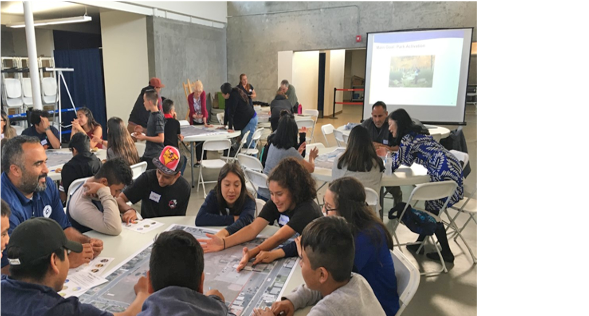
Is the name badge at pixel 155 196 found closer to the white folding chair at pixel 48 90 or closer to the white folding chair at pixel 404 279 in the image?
the white folding chair at pixel 404 279

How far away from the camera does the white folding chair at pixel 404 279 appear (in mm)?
1592

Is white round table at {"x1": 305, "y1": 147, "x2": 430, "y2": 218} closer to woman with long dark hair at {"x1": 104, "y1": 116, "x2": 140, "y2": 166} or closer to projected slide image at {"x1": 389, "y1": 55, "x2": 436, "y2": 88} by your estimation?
woman with long dark hair at {"x1": 104, "y1": 116, "x2": 140, "y2": 166}

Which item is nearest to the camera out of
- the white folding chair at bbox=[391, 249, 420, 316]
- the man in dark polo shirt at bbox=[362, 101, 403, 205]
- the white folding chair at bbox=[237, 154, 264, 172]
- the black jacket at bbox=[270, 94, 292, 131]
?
the white folding chair at bbox=[391, 249, 420, 316]

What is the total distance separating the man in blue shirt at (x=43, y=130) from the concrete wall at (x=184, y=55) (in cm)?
496

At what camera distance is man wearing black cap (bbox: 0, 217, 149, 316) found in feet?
3.73

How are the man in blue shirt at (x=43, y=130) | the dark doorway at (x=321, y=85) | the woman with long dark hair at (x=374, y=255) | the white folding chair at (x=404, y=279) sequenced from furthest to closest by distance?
the dark doorway at (x=321, y=85) < the man in blue shirt at (x=43, y=130) < the woman with long dark hair at (x=374, y=255) < the white folding chair at (x=404, y=279)

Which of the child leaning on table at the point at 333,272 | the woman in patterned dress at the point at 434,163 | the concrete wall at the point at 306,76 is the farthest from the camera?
the concrete wall at the point at 306,76

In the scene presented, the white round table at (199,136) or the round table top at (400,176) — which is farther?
the white round table at (199,136)

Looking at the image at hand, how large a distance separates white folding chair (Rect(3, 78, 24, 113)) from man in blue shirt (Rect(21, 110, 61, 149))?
4.33 metres

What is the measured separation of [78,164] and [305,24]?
8.79m

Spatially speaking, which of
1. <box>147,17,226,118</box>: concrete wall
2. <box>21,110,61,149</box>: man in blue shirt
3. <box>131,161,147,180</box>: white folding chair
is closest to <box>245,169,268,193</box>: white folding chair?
<box>131,161,147,180</box>: white folding chair

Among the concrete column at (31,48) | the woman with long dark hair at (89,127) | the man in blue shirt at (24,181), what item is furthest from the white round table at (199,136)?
the man in blue shirt at (24,181)
